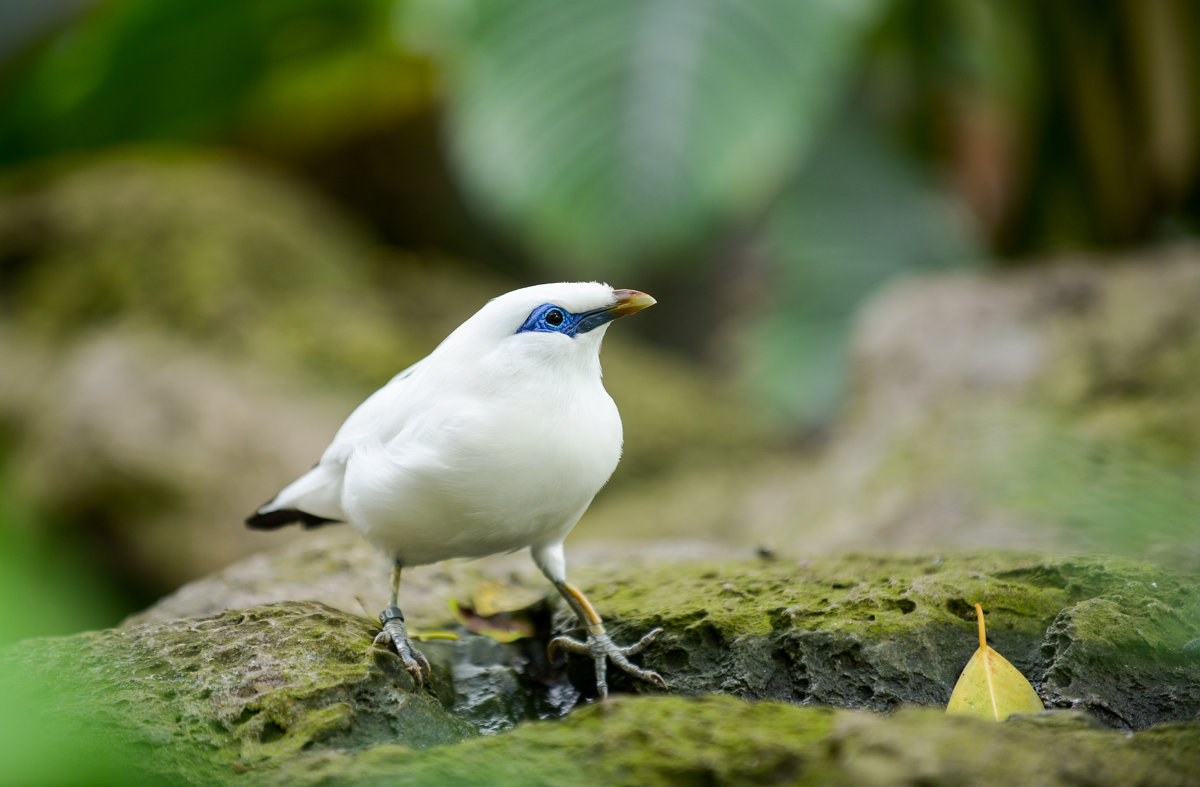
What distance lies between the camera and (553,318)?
2416 millimetres

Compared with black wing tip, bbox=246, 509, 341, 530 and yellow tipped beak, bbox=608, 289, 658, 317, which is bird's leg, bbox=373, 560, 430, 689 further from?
yellow tipped beak, bbox=608, 289, 658, 317

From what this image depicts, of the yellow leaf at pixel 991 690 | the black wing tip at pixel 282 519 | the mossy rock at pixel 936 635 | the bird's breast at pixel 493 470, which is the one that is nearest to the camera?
the yellow leaf at pixel 991 690

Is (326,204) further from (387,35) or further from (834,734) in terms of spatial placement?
(834,734)

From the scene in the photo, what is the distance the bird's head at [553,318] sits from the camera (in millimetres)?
2389

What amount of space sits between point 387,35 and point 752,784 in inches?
261

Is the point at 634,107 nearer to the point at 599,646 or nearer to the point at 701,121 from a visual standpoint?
the point at 701,121

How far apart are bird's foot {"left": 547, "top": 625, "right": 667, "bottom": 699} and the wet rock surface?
0.04 meters

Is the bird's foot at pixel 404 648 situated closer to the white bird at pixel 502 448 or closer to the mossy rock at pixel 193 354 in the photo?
the white bird at pixel 502 448

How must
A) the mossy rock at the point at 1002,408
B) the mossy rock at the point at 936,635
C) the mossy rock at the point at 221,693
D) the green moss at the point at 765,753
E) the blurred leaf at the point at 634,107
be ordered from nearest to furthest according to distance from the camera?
the green moss at the point at 765,753, the mossy rock at the point at 221,693, the mossy rock at the point at 936,635, the mossy rock at the point at 1002,408, the blurred leaf at the point at 634,107

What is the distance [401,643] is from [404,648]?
2cm

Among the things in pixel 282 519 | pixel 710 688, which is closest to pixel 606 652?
pixel 710 688

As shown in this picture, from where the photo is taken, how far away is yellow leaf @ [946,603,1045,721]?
78.7 inches

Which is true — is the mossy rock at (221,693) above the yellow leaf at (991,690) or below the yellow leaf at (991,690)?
above

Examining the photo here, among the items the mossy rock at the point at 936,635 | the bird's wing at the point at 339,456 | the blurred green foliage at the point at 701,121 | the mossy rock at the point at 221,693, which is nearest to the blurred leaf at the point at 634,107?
the blurred green foliage at the point at 701,121
